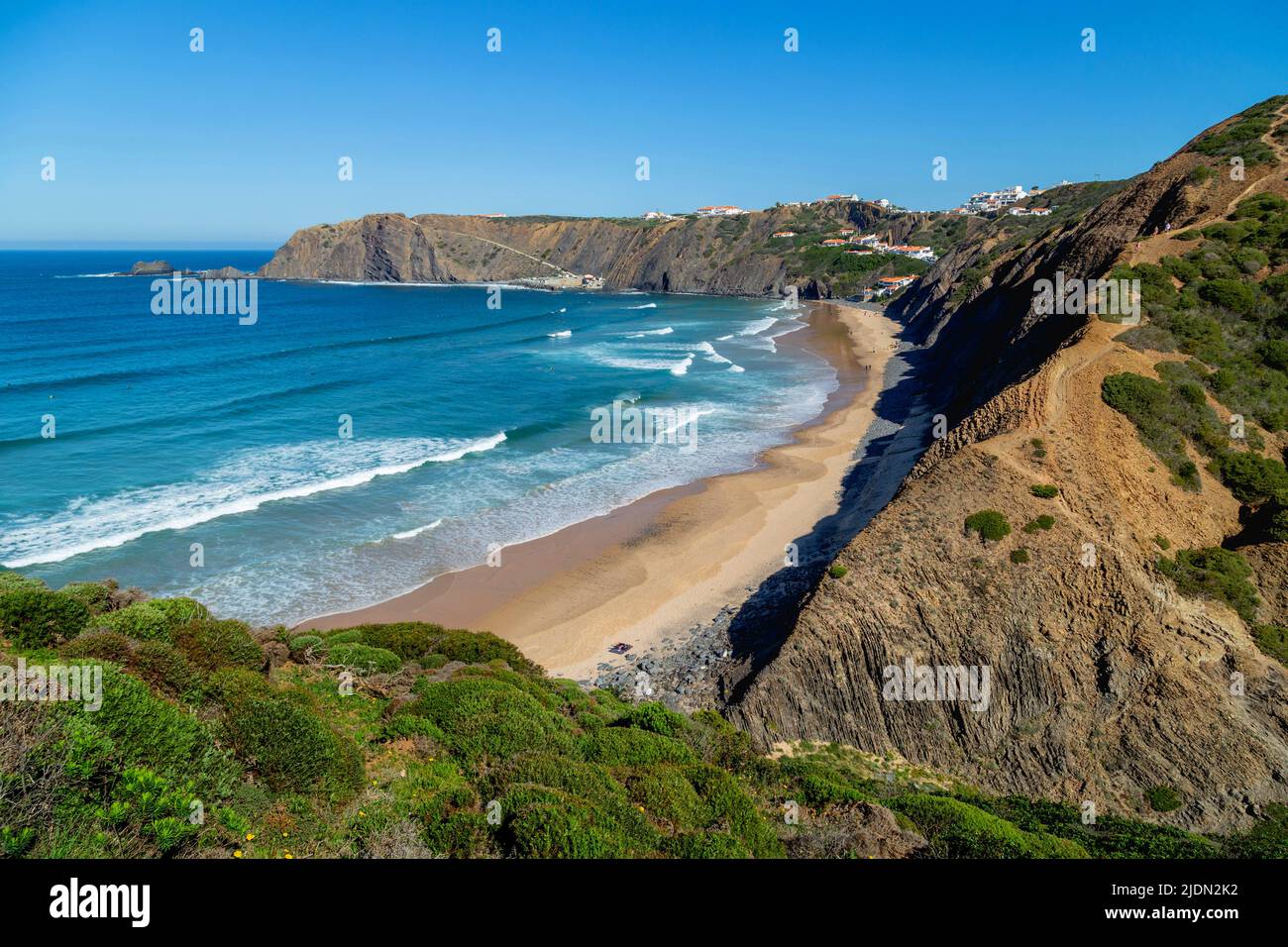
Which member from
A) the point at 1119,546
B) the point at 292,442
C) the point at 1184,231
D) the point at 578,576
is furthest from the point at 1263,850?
the point at 292,442

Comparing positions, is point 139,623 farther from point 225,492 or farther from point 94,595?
point 225,492

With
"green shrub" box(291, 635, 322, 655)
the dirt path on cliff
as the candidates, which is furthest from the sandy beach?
the dirt path on cliff

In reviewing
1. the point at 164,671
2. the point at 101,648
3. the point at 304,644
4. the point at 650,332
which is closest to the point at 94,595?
the point at 304,644

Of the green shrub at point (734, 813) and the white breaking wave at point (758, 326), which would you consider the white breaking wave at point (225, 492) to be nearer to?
the green shrub at point (734, 813)

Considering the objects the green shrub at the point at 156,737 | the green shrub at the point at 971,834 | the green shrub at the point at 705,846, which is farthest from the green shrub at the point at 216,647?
the green shrub at the point at 971,834
